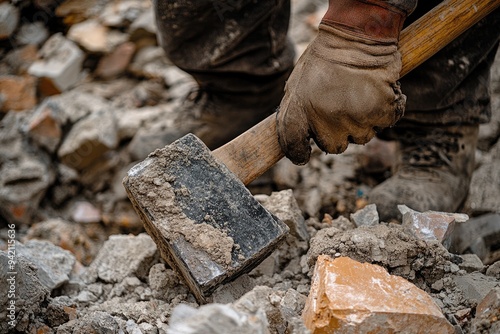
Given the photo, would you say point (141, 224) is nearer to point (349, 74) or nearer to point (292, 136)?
point (292, 136)

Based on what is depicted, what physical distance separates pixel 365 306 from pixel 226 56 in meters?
1.46

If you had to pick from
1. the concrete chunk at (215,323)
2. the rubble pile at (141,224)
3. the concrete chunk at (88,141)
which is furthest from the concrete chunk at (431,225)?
the concrete chunk at (88,141)

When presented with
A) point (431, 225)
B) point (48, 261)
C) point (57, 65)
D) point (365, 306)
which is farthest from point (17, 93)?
point (365, 306)

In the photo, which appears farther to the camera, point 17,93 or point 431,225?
point 17,93

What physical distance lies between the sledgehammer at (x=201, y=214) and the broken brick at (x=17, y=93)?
2103mm

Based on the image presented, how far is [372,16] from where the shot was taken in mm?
1443

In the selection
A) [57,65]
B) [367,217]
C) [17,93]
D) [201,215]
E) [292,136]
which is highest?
[292,136]

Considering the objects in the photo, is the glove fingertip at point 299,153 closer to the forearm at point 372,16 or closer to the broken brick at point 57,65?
the forearm at point 372,16

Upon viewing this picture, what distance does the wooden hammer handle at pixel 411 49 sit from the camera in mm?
1548

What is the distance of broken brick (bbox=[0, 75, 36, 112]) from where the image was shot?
3199 millimetres

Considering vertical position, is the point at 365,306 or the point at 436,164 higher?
the point at 365,306

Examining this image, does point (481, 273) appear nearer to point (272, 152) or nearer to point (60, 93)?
point (272, 152)

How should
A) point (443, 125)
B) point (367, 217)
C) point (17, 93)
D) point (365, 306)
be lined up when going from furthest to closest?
point (17, 93)
point (443, 125)
point (367, 217)
point (365, 306)

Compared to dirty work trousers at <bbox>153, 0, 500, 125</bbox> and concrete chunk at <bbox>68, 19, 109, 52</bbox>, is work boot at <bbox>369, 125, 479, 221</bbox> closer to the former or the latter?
dirty work trousers at <bbox>153, 0, 500, 125</bbox>
